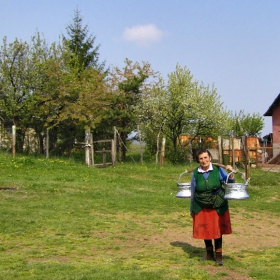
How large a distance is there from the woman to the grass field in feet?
1.49

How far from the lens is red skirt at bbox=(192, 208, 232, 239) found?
24.2ft

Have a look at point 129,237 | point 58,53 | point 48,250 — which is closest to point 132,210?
point 129,237

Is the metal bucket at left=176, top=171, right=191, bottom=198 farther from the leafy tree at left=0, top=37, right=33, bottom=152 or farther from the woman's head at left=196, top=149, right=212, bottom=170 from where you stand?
the leafy tree at left=0, top=37, right=33, bottom=152

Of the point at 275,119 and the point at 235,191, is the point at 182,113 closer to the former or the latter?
the point at 275,119

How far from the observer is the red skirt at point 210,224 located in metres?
7.38

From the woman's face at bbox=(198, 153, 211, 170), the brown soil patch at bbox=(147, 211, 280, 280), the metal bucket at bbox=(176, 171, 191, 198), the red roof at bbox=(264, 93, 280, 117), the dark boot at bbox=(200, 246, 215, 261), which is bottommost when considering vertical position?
the brown soil patch at bbox=(147, 211, 280, 280)

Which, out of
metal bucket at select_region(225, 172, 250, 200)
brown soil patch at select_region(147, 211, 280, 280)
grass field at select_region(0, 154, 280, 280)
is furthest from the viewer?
brown soil patch at select_region(147, 211, 280, 280)

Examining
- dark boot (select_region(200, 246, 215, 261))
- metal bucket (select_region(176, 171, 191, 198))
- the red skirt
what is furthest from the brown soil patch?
metal bucket (select_region(176, 171, 191, 198))

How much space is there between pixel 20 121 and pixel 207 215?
20.1m

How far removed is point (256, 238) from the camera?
1002cm

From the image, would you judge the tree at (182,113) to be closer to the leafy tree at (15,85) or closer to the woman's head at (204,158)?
the leafy tree at (15,85)

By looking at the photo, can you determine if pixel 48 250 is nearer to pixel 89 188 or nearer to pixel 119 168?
pixel 89 188

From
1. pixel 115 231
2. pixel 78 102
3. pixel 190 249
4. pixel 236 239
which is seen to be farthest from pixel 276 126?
pixel 190 249

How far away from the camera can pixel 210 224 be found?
741 cm
